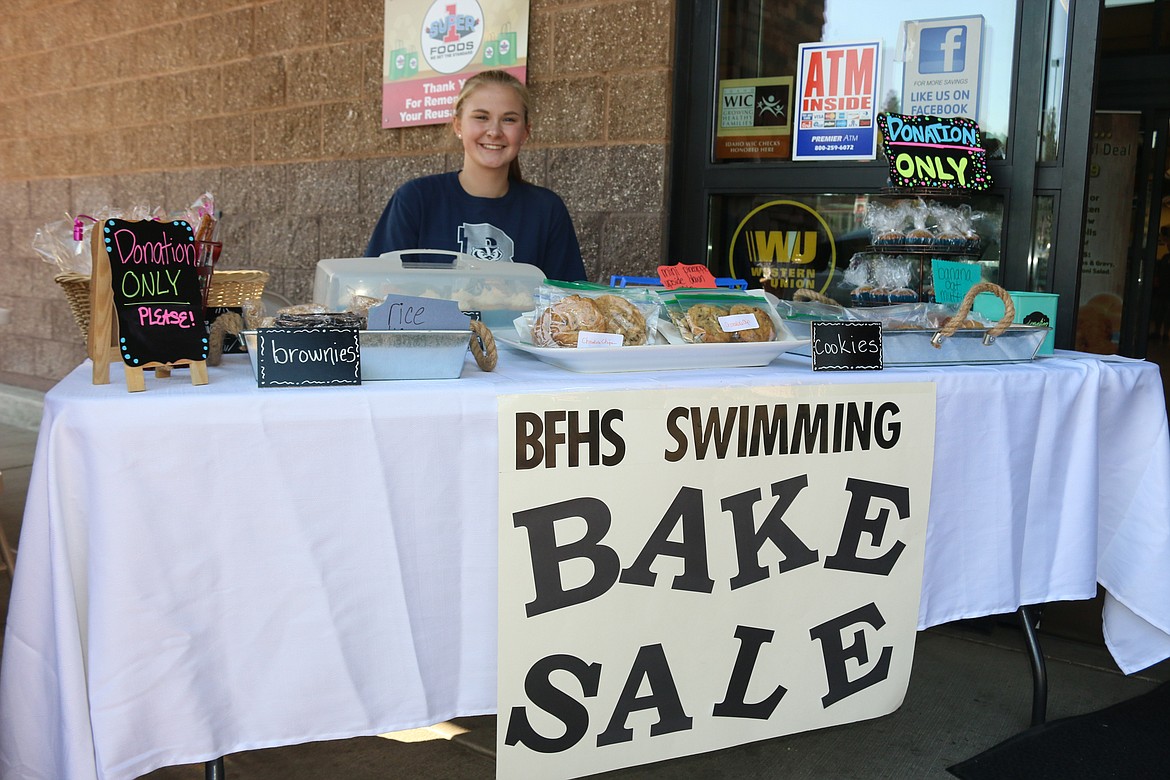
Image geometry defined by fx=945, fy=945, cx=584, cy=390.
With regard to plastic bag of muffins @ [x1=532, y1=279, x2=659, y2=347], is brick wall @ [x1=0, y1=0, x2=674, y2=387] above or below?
above

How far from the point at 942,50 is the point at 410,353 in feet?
7.28

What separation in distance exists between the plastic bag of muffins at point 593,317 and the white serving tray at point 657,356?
3cm

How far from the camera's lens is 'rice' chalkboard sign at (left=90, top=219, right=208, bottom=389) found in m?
1.22

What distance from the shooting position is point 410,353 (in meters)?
1.35

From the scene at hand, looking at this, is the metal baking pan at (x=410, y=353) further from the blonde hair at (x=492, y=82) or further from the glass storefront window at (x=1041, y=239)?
the glass storefront window at (x=1041, y=239)

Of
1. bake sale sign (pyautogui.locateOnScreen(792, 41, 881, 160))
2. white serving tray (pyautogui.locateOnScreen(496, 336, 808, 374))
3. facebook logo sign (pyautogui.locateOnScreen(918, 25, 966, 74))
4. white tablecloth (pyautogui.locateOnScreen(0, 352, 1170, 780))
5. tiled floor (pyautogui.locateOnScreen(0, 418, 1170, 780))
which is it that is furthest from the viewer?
bake sale sign (pyautogui.locateOnScreen(792, 41, 881, 160))

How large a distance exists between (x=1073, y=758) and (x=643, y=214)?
6.87 feet

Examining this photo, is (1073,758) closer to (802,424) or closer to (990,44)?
(802,424)

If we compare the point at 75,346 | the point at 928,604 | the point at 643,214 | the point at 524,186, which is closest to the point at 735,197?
the point at 643,214

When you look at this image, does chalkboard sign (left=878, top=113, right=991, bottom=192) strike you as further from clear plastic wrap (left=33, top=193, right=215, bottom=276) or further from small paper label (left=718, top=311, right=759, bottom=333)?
clear plastic wrap (left=33, top=193, right=215, bottom=276)

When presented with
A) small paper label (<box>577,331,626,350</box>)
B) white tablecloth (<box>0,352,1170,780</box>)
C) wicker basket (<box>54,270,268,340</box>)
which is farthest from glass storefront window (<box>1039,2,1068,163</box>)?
wicker basket (<box>54,270,268,340</box>)

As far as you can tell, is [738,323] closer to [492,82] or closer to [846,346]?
[846,346]

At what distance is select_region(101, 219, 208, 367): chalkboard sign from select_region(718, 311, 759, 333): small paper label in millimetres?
834

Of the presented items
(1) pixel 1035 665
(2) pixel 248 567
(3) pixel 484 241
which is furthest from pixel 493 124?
(1) pixel 1035 665
